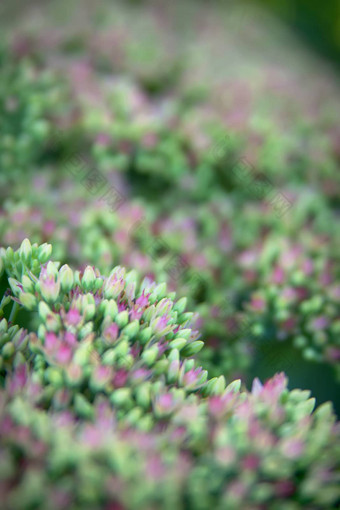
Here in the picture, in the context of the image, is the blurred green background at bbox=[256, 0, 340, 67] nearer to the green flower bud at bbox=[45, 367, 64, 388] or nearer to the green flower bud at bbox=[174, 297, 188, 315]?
the green flower bud at bbox=[174, 297, 188, 315]

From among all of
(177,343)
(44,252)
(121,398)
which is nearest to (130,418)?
Answer: (121,398)

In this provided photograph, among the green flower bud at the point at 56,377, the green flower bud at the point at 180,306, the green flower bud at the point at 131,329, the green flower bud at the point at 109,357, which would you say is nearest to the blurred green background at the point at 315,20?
the green flower bud at the point at 180,306

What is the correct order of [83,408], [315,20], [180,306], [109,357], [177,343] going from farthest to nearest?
[315,20], [180,306], [177,343], [109,357], [83,408]

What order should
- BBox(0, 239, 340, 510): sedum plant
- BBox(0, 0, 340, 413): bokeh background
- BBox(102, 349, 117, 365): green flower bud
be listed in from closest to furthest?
BBox(0, 239, 340, 510): sedum plant < BBox(102, 349, 117, 365): green flower bud < BBox(0, 0, 340, 413): bokeh background

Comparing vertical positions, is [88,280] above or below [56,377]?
above


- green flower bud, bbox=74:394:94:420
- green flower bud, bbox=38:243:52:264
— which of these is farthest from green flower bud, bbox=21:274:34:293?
green flower bud, bbox=74:394:94:420

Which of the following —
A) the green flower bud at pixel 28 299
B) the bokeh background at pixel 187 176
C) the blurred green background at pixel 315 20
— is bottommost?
the green flower bud at pixel 28 299

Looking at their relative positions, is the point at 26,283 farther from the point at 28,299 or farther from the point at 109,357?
the point at 109,357

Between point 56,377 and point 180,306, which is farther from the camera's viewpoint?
point 180,306

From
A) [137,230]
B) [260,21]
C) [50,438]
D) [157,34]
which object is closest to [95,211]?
[137,230]

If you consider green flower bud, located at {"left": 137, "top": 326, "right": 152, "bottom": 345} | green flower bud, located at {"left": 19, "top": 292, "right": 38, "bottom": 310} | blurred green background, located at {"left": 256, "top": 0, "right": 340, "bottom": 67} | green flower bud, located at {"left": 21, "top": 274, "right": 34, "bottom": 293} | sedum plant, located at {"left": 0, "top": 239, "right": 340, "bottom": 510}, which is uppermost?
blurred green background, located at {"left": 256, "top": 0, "right": 340, "bottom": 67}

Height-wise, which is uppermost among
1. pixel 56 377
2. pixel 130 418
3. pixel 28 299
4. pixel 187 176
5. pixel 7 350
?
pixel 187 176

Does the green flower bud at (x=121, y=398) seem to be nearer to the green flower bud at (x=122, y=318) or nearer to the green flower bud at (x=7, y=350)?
the green flower bud at (x=122, y=318)
